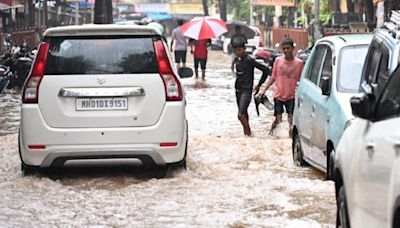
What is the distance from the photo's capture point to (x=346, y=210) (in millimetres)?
5473

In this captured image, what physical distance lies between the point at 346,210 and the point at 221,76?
23121 mm

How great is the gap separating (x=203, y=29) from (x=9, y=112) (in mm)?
9711

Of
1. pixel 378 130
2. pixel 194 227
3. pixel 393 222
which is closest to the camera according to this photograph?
pixel 393 222

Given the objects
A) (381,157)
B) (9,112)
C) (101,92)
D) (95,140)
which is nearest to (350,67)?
(101,92)

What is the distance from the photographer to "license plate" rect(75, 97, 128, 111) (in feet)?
27.8

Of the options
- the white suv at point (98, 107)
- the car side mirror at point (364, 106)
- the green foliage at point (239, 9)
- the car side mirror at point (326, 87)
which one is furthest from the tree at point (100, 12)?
the green foliage at point (239, 9)

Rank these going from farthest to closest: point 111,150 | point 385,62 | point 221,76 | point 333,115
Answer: point 221,76, point 111,150, point 333,115, point 385,62

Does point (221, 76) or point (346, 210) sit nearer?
point (346, 210)

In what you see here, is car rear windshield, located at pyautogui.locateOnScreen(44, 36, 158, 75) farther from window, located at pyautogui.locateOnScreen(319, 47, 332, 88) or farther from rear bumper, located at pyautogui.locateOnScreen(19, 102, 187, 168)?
window, located at pyautogui.locateOnScreen(319, 47, 332, 88)

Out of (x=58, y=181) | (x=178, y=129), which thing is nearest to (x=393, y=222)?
(x=178, y=129)

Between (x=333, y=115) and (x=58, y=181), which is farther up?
(x=333, y=115)

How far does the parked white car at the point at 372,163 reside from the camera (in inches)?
166

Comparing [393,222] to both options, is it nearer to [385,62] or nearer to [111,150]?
[385,62]

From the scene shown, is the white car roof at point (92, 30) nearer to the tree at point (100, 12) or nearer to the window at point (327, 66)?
the window at point (327, 66)
